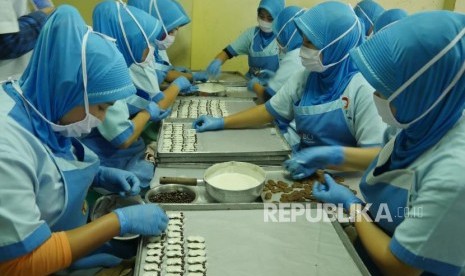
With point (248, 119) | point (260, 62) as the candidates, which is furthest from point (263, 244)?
point (260, 62)

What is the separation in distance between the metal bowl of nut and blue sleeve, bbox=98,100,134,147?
1.62ft

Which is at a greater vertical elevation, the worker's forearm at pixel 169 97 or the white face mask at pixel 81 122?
the white face mask at pixel 81 122

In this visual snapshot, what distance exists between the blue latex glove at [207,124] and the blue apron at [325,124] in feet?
1.48

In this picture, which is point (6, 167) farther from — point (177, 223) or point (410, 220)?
point (410, 220)

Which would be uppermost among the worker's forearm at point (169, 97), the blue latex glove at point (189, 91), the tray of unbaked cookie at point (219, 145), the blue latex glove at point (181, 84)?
the blue latex glove at point (181, 84)

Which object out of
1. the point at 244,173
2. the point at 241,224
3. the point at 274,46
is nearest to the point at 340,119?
the point at 244,173

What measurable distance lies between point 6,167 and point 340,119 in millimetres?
1491

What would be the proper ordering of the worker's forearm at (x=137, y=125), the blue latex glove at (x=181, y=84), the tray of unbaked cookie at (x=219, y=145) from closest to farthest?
the tray of unbaked cookie at (x=219, y=145)
the worker's forearm at (x=137, y=125)
the blue latex glove at (x=181, y=84)

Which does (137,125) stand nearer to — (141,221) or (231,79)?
(141,221)

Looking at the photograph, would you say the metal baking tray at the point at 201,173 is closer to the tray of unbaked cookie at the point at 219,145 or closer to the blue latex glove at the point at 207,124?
the tray of unbaked cookie at the point at 219,145

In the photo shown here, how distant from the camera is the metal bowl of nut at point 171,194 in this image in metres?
1.58

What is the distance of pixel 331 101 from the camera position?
2.03m

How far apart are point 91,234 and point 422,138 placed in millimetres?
Result: 1078

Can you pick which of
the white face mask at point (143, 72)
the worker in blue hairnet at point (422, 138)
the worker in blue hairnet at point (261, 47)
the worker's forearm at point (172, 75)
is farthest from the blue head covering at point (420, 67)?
the worker's forearm at point (172, 75)
